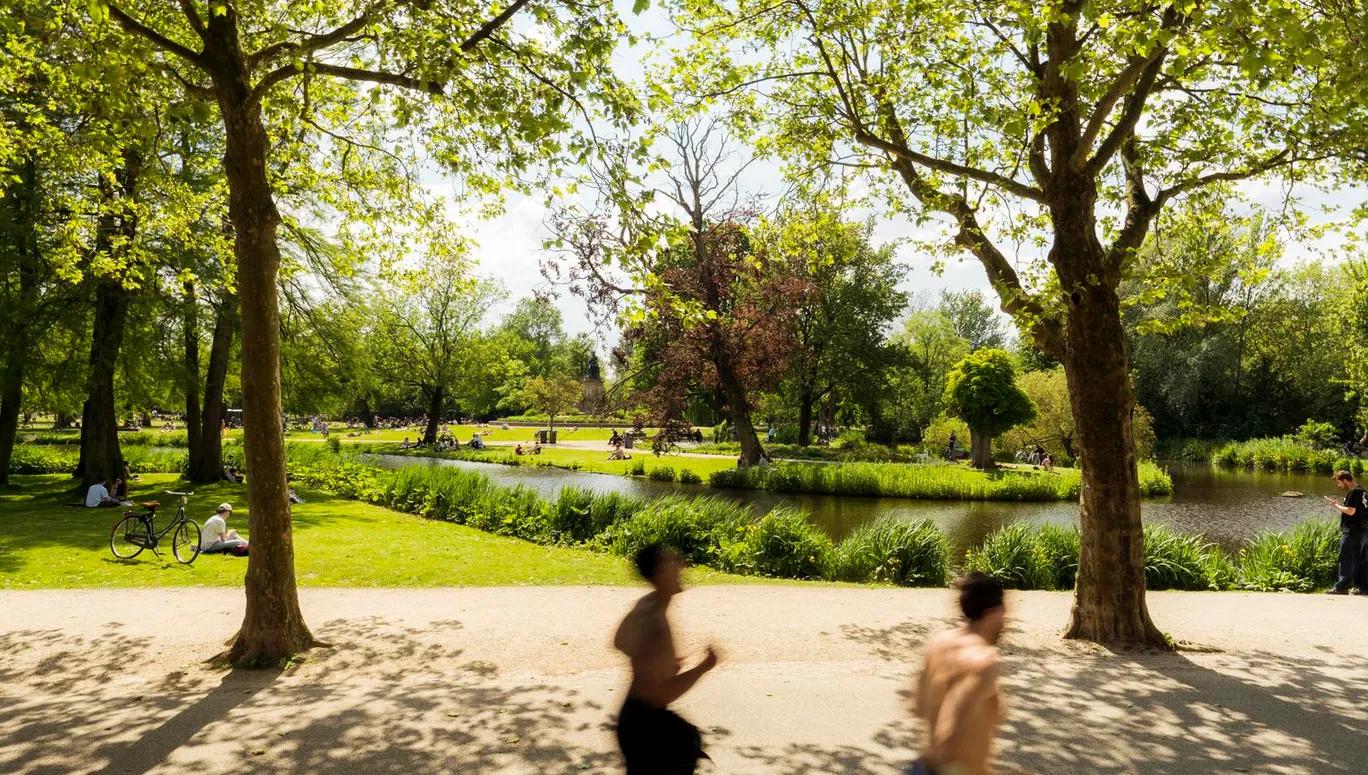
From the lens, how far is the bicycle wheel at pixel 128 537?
13375 millimetres

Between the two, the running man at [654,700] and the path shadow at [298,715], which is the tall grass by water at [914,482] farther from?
the running man at [654,700]

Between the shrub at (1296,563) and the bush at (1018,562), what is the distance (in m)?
3.01

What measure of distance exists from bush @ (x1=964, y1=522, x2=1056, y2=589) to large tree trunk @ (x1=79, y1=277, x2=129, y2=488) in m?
20.3

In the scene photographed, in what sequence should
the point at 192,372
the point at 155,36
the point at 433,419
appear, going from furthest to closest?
the point at 433,419 → the point at 192,372 → the point at 155,36

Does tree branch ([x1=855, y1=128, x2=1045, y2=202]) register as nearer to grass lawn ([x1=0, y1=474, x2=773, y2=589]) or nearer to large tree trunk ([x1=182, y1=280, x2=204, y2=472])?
grass lawn ([x1=0, y1=474, x2=773, y2=589])

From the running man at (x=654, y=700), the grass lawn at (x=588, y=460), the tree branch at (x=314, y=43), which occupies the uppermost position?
the tree branch at (x=314, y=43)

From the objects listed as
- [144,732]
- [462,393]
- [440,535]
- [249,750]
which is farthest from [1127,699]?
[462,393]

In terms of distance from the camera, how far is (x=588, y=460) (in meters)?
36.4

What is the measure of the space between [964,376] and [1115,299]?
26545 mm

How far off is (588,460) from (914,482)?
15.4 m

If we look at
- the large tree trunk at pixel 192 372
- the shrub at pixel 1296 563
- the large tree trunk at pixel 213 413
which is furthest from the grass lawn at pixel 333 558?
the shrub at pixel 1296 563

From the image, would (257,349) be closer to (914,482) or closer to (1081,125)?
(1081,125)

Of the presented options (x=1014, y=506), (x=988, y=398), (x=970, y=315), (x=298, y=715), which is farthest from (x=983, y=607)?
(x=970, y=315)

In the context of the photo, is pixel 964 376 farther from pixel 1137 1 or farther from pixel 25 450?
pixel 25 450
